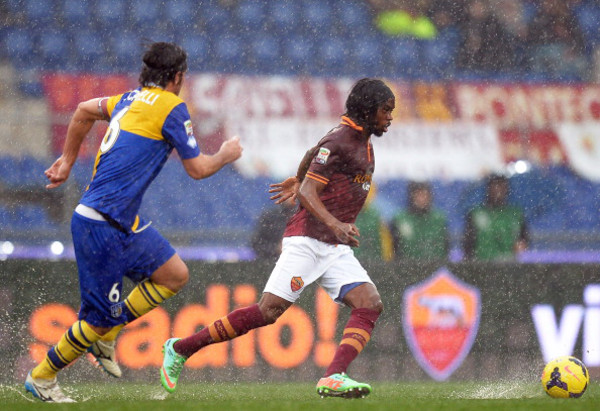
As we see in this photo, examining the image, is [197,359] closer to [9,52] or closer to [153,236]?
[153,236]

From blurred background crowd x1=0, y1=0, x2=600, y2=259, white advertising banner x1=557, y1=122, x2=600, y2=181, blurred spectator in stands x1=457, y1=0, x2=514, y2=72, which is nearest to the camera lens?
blurred background crowd x1=0, y1=0, x2=600, y2=259

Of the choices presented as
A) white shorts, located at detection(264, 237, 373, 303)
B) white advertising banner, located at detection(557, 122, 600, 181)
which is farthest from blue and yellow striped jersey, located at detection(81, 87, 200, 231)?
white advertising banner, located at detection(557, 122, 600, 181)

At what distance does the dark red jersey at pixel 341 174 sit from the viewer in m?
5.85

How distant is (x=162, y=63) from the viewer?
5.40 m

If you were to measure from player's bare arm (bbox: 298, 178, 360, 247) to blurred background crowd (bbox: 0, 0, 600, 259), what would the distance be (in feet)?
22.1

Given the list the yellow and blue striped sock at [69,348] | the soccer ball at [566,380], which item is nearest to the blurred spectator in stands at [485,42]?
the soccer ball at [566,380]

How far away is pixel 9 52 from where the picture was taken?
14.3m

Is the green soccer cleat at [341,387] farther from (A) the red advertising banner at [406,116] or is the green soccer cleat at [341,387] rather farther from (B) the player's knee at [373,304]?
(A) the red advertising banner at [406,116]

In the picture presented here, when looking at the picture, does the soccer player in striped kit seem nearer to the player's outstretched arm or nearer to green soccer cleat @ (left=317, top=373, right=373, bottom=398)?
the player's outstretched arm

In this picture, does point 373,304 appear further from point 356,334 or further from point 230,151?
point 230,151

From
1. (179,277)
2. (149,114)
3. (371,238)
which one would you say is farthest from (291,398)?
(371,238)

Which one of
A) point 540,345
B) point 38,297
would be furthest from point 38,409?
point 540,345

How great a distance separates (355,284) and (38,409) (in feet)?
6.26

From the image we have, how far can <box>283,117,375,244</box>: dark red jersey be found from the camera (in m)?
5.85
